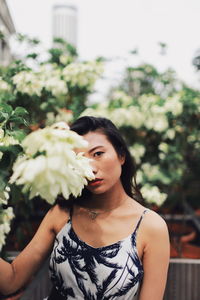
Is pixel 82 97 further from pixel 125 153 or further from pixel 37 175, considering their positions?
pixel 37 175

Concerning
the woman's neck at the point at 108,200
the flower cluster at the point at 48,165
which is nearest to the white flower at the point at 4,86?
the woman's neck at the point at 108,200

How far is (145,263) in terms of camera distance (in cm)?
153

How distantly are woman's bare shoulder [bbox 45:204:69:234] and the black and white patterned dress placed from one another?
0.08 meters

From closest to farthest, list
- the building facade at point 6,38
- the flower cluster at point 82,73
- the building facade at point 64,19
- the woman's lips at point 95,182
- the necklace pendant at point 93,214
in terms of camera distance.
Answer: the woman's lips at point 95,182 → the necklace pendant at point 93,214 → the flower cluster at point 82,73 → the building facade at point 6,38 → the building facade at point 64,19

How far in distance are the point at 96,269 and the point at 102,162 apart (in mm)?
439

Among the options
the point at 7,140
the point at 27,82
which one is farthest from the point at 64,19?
the point at 7,140

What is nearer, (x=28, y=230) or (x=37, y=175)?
(x=37, y=175)

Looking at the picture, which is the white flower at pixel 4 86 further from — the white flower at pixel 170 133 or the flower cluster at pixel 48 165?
the flower cluster at pixel 48 165

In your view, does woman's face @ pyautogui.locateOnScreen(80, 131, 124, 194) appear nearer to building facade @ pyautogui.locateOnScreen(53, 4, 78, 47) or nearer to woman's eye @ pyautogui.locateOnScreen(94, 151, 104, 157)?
woman's eye @ pyautogui.locateOnScreen(94, 151, 104, 157)

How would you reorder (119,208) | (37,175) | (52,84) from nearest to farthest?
(37,175)
(119,208)
(52,84)

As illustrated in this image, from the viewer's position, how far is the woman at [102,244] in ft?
4.95

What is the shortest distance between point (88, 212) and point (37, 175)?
0.96 meters

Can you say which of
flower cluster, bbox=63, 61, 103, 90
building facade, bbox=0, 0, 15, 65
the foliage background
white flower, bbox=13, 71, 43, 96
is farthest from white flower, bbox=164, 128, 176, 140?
building facade, bbox=0, 0, 15, 65

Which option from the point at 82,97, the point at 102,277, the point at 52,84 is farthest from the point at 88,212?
the point at 82,97
